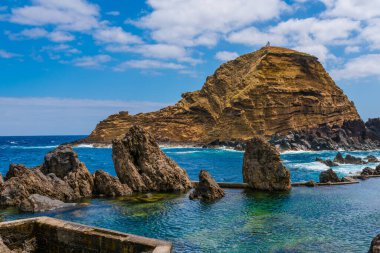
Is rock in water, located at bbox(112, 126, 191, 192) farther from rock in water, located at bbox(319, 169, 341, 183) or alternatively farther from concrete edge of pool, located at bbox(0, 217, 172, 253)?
concrete edge of pool, located at bbox(0, 217, 172, 253)

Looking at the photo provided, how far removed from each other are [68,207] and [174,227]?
1177 centimetres

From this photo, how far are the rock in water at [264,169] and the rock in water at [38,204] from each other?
19.7 metres

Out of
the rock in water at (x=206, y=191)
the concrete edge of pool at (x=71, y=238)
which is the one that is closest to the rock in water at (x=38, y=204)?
the rock in water at (x=206, y=191)

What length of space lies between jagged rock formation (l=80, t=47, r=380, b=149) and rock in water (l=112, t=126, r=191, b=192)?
103869 mm

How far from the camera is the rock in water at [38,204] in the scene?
32.0 metres

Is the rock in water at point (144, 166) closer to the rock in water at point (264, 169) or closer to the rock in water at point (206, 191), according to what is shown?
the rock in water at point (206, 191)

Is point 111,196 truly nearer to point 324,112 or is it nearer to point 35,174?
point 35,174

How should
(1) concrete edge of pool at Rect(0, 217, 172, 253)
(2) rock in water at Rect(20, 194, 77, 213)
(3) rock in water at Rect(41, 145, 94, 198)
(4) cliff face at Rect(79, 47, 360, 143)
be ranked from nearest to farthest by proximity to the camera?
(1) concrete edge of pool at Rect(0, 217, 172, 253) < (2) rock in water at Rect(20, 194, 77, 213) < (3) rock in water at Rect(41, 145, 94, 198) < (4) cliff face at Rect(79, 47, 360, 143)

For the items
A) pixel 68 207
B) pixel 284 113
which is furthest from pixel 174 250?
pixel 284 113

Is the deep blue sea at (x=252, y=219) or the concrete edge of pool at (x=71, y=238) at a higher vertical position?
the concrete edge of pool at (x=71, y=238)

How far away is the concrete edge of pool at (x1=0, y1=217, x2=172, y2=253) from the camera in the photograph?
15.4 meters

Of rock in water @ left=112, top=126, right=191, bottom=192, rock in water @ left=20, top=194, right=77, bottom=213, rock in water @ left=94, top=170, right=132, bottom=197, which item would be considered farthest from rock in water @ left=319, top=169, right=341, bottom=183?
rock in water @ left=20, top=194, right=77, bottom=213

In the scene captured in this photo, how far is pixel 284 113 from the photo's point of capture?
534 feet

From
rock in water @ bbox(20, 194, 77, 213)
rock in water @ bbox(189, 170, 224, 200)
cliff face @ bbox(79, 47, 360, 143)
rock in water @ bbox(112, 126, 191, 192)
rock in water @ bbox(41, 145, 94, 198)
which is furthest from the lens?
cliff face @ bbox(79, 47, 360, 143)
